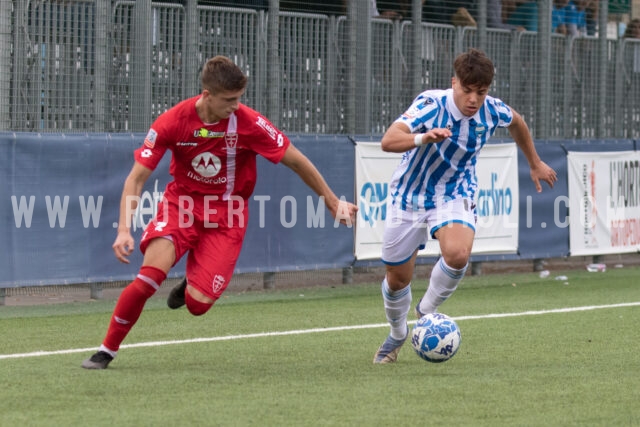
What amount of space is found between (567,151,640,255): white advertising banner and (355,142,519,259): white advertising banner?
108 cm

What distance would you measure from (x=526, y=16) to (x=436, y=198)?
9577 millimetres

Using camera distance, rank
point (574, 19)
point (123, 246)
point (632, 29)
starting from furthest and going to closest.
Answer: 1. point (632, 29)
2. point (574, 19)
3. point (123, 246)

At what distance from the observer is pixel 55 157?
12.0 m

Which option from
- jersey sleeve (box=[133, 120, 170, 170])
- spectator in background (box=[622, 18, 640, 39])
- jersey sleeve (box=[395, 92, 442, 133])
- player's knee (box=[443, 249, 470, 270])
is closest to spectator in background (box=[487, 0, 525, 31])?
spectator in background (box=[622, 18, 640, 39])

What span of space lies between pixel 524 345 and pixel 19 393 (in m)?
3.88

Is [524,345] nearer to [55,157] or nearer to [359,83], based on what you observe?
[55,157]

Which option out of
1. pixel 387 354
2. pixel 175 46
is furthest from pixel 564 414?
pixel 175 46

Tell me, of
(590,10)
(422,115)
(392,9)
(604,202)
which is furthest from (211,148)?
(590,10)

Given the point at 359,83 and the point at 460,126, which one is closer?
the point at 460,126

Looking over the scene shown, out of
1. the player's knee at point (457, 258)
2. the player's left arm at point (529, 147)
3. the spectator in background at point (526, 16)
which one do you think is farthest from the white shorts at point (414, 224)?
the spectator in background at point (526, 16)

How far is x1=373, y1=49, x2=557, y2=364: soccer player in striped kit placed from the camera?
7.97 meters

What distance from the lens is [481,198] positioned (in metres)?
14.9

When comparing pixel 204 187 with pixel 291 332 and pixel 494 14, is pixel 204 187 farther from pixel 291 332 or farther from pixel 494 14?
pixel 494 14

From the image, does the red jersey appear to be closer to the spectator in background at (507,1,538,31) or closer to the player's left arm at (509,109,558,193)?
the player's left arm at (509,109,558,193)
